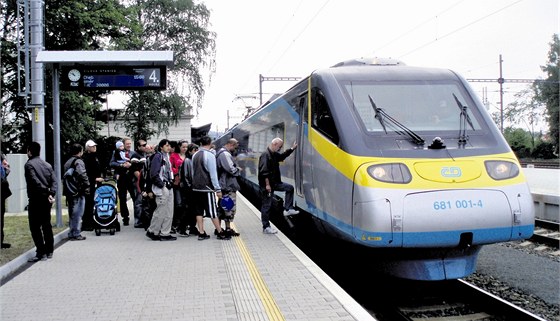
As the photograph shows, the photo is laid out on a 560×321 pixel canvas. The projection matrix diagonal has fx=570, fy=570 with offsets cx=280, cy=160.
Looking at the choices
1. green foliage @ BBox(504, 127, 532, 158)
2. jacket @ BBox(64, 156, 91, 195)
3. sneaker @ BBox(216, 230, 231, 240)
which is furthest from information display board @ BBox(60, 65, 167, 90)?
green foliage @ BBox(504, 127, 532, 158)

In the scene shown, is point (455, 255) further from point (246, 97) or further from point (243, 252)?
point (246, 97)

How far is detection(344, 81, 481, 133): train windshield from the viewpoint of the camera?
7.10 metres

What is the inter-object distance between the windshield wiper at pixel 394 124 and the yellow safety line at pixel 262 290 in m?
2.35

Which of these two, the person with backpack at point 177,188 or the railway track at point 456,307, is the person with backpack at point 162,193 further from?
the railway track at point 456,307

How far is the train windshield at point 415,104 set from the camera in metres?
7.10

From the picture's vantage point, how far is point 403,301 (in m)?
6.79

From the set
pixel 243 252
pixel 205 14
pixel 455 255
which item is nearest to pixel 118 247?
pixel 243 252

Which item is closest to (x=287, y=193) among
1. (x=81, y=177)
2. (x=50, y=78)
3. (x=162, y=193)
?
(x=162, y=193)

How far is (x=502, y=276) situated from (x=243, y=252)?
149 inches

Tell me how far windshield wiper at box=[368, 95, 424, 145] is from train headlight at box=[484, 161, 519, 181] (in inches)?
31.8

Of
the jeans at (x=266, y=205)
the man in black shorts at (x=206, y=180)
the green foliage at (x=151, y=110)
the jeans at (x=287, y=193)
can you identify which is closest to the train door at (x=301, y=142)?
the jeans at (x=287, y=193)

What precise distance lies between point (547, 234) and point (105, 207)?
352 inches

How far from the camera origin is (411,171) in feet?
20.6

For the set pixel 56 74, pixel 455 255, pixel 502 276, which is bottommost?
pixel 502 276
